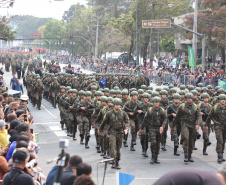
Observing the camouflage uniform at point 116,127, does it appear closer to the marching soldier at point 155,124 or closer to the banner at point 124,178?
the marching soldier at point 155,124

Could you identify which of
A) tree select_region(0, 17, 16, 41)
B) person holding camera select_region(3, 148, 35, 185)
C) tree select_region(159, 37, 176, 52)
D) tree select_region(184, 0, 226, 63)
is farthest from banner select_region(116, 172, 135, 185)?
tree select_region(159, 37, 176, 52)

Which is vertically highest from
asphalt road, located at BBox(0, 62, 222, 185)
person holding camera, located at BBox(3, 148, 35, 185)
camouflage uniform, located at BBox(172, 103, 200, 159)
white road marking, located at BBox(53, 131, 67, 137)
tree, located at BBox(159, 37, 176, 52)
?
tree, located at BBox(159, 37, 176, 52)

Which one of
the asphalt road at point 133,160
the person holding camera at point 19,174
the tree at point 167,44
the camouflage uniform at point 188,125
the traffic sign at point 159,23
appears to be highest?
the traffic sign at point 159,23

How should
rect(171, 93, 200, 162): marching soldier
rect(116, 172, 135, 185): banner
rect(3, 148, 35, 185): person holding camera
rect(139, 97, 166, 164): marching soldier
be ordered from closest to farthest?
1. rect(116, 172, 135, 185): banner
2. rect(3, 148, 35, 185): person holding camera
3. rect(139, 97, 166, 164): marching soldier
4. rect(171, 93, 200, 162): marching soldier

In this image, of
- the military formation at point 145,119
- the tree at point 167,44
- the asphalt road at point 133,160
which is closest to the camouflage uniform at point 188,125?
the military formation at point 145,119

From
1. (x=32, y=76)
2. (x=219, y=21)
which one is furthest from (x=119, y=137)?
(x=219, y=21)

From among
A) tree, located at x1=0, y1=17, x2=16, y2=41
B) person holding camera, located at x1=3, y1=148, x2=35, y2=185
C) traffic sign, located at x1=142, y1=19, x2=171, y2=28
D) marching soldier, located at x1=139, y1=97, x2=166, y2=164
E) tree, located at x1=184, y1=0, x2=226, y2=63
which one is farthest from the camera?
tree, located at x1=184, y1=0, x2=226, y2=63

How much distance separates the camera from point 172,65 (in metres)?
46.5

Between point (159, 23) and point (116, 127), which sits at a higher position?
point (159, 23)

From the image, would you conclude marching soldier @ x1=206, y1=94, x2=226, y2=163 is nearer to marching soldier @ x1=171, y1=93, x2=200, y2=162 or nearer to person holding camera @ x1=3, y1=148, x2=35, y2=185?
marching soldier @ x1=171, y1=93, x2=200, y2=162

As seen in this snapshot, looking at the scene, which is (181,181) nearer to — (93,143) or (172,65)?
(93,143)

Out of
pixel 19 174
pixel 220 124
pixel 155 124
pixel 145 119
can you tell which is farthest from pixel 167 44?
pixel 19 174

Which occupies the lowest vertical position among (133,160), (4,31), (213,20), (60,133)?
(60,133)

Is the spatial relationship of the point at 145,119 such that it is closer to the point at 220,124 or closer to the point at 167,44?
the point at 220,124
